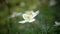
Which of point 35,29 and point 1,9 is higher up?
point 1,9

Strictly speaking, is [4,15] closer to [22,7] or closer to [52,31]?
[22,7]

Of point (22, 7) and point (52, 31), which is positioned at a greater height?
point (22, 7)

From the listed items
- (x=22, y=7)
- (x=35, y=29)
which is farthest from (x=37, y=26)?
(x=22, y=7)

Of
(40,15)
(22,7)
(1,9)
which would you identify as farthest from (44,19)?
(1,9)

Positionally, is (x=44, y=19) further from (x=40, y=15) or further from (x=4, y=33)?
(x=4, y=33)
